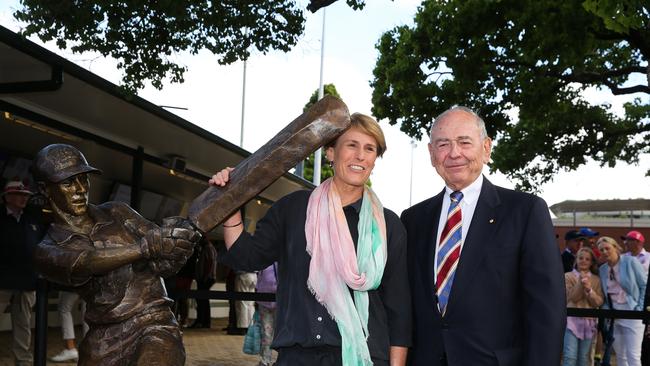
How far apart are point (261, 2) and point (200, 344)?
6.98 meters

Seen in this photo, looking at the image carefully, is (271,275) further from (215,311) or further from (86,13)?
(215,311)

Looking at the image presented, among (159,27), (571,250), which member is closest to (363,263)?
(159,27)

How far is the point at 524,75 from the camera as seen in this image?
46.7 feet

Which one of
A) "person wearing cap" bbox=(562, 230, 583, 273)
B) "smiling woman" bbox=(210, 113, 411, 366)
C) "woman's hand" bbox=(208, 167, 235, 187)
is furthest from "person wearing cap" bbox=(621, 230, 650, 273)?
"woman's hand" bbox=(208, 167, 235, 187)

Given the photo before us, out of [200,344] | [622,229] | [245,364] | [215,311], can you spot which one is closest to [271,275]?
[245,364]

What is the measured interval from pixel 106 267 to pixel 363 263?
3.87ft

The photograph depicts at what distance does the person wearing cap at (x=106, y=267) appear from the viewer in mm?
3406

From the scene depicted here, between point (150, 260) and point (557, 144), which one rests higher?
point (557, 144)

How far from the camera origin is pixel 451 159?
131 inches

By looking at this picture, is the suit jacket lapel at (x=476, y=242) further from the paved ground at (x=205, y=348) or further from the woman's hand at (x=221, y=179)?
the paved ground at (x=205, y=348)

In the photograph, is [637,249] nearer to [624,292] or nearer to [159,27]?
[624,292]

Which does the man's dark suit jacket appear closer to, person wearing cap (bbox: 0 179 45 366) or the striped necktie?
the striped necktie

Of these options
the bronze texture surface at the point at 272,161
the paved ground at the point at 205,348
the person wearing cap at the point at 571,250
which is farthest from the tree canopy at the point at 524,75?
the bronze texture surface at the point at 272,161

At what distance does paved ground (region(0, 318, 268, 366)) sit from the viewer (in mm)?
10919
